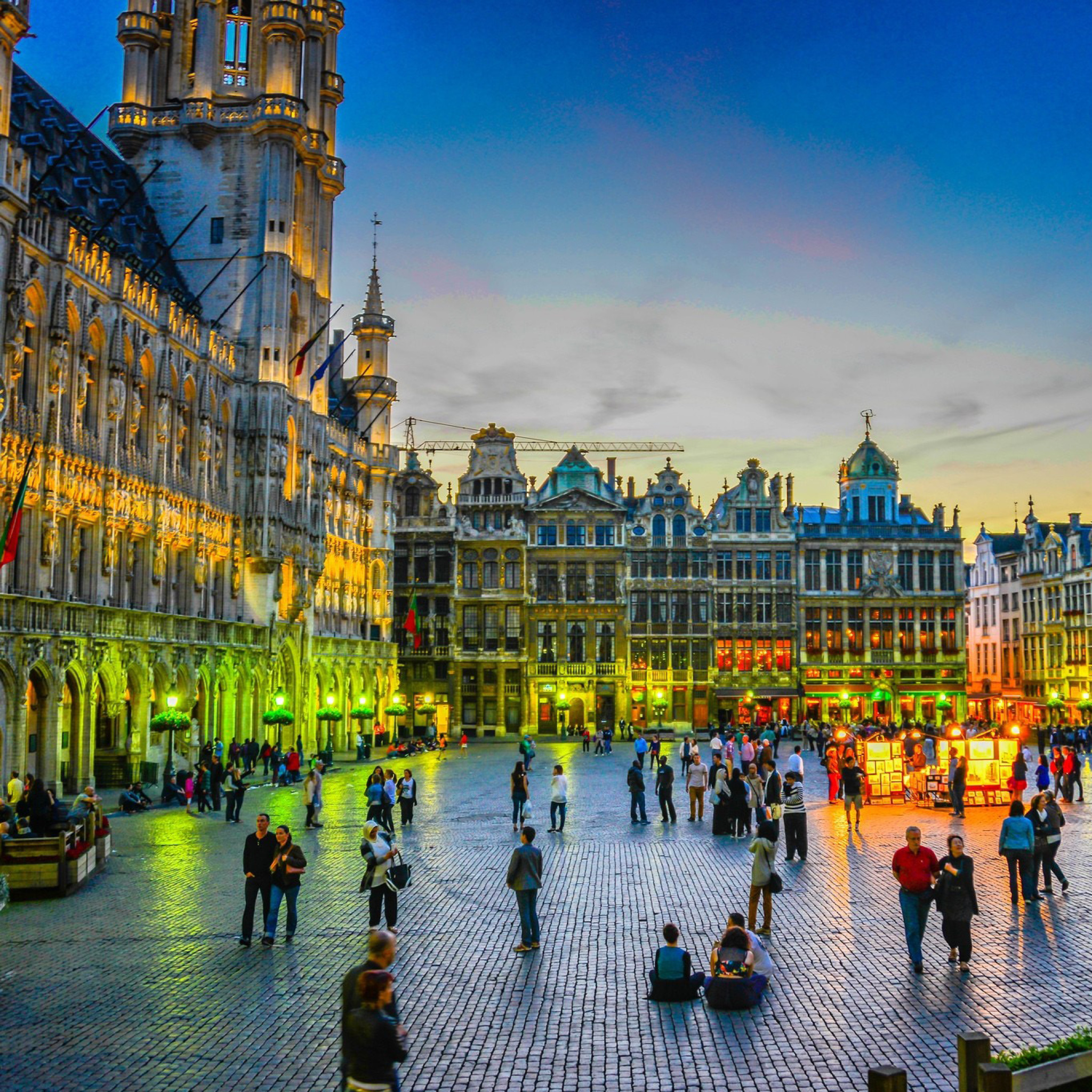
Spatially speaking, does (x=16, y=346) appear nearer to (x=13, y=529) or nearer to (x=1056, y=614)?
(x=13, y=529)

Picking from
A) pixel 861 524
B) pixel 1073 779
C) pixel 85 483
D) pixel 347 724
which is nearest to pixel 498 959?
pixel 1073 779

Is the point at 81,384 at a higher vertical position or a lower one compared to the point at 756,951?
higher

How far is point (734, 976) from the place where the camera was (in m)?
12.6

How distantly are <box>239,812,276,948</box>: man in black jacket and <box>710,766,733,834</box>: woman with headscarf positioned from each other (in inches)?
499

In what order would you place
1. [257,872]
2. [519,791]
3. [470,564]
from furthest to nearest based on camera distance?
[470,564], [519,791], [257,872]

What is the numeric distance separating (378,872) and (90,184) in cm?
4160

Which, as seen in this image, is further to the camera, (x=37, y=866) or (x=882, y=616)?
(x=882, y=616)

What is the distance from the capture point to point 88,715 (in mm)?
36906

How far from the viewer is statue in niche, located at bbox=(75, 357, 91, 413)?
37.7 m

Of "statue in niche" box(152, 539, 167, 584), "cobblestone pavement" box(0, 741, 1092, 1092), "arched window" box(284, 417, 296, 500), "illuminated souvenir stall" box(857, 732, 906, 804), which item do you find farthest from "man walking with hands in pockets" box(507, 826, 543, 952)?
"arched window" box(284, 417, 296, 500)

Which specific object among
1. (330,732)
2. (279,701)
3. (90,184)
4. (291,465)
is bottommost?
(330,732)

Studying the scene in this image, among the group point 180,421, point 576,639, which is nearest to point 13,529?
point 180,421

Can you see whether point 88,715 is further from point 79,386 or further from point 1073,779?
point 1073,779

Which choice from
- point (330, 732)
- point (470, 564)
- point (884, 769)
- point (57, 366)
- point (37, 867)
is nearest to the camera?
point (37, 867)
